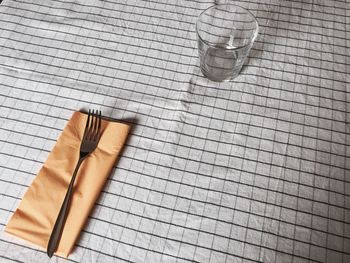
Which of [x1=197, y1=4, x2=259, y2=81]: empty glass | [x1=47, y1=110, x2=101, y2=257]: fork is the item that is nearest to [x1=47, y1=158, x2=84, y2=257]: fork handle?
[x1=47, y1=110, x2=101, y2=257]: fork

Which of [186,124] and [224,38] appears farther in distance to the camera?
[224,38]

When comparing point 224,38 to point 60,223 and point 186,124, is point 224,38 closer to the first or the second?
point 186,124

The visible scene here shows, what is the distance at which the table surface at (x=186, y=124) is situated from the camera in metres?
0.48

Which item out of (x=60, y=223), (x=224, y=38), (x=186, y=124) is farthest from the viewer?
(x=224, y=38)

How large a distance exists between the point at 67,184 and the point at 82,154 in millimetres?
53

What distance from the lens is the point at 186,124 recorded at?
59cm

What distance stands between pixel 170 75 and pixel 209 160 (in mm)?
203

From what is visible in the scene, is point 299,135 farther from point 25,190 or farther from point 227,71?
point 25,190

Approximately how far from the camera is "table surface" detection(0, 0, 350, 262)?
1.58 ft

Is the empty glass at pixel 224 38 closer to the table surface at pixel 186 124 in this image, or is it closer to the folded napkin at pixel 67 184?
the table surface at pixel 186 124

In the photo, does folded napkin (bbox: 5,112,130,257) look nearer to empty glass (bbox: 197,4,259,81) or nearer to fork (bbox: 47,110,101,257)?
fork (bbox: 47,110,101,257)

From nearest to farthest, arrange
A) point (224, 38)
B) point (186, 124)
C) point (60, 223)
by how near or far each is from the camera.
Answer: point (60, 223)
point (186, 124)
point (224, 38)

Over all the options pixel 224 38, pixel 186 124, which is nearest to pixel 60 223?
pixel 186 124

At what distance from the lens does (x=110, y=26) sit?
0.73m
